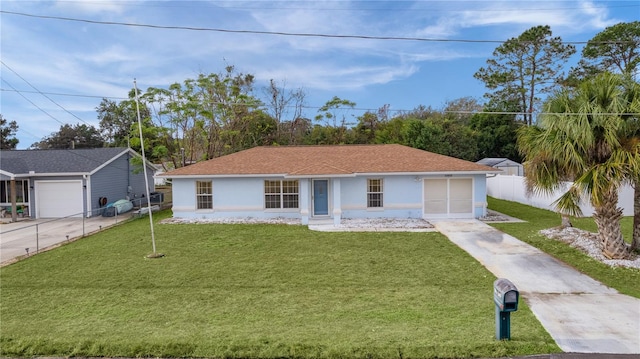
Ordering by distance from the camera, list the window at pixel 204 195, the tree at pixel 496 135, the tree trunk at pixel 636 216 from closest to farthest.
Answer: the tree trunk at pixel 636 216, the window at pixel 204 195, the tree at pixel 496 135

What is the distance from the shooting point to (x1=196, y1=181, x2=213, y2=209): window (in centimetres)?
1667

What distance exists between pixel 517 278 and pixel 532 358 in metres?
3.84

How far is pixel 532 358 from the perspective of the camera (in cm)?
436

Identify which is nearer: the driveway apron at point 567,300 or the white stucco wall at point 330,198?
the driveway apron at point 567,300

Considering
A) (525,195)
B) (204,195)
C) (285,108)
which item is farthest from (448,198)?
(285,108)


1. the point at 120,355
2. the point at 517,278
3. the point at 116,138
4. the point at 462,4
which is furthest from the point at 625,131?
the point at 116,138

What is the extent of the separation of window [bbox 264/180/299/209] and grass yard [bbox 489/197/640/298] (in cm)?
885

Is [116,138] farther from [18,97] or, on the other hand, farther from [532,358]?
[532,358]

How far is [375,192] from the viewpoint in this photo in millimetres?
16172

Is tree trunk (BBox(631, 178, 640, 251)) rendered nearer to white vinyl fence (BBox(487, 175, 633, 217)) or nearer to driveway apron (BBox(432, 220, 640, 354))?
driveway apron (BBox(432, 220, 640, 354))

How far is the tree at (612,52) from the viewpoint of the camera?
33062mm

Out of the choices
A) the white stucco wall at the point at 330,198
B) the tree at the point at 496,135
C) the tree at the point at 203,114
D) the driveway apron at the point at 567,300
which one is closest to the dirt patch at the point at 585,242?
the driveway apron at the point at 567,300

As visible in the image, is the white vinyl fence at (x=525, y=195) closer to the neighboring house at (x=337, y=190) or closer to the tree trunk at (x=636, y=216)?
the neighboring house at (x=337, y=190)

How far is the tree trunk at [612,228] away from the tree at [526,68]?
1289 inches
